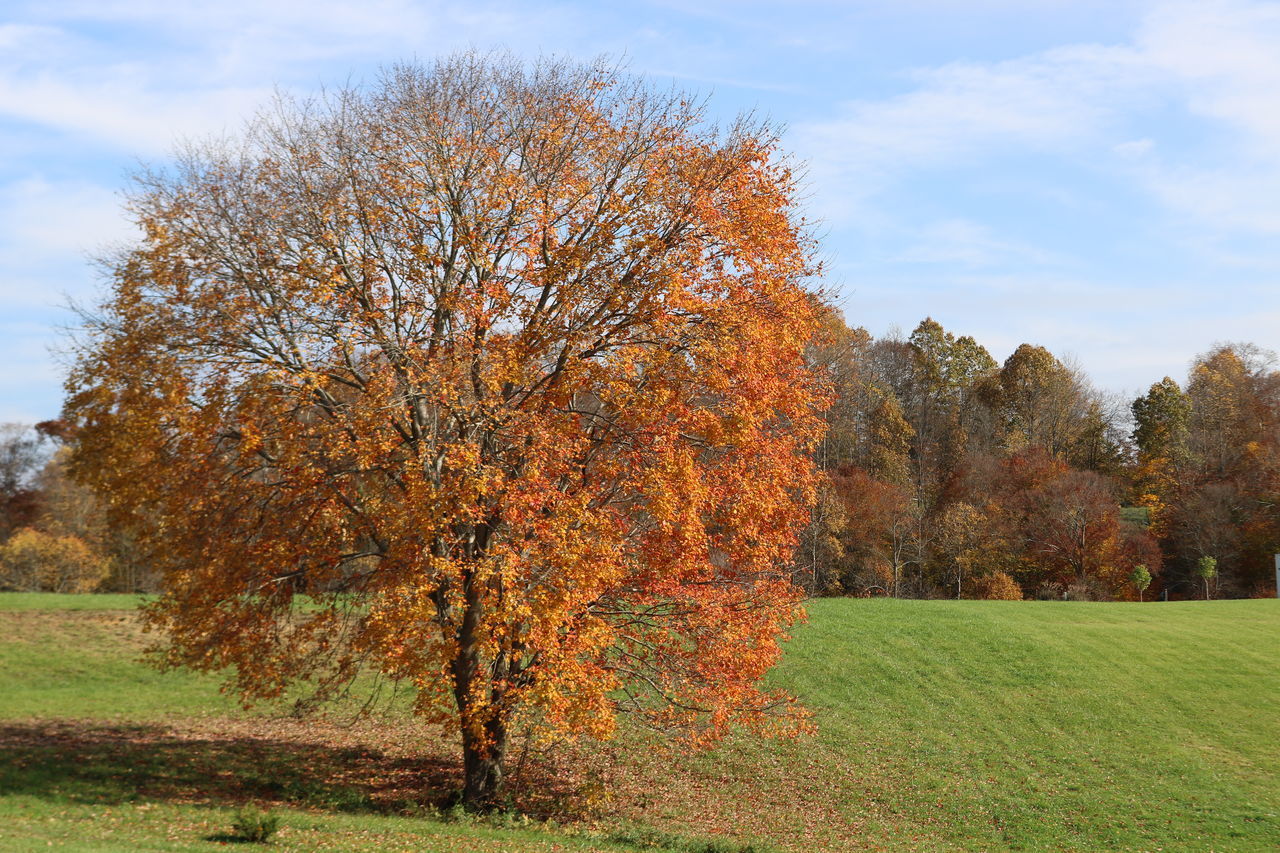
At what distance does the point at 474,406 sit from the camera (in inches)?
555

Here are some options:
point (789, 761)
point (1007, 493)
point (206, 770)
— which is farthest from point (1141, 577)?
point (206, 770)

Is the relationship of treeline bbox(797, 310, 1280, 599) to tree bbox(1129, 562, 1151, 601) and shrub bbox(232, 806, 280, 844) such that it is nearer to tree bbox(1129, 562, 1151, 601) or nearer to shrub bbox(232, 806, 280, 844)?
tree bbox(1129, 562, 1151, 601)

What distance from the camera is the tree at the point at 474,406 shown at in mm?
13969

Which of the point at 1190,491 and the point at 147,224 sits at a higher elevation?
the point at 147,224

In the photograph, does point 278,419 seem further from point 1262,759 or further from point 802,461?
point 1262,759

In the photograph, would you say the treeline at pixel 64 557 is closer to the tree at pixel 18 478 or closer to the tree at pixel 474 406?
the tree at pixel 18 478

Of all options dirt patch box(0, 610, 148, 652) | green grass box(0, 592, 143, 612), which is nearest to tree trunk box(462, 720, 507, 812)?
dirt patch box(0, 610, 148, 652)

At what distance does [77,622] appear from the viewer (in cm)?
2797

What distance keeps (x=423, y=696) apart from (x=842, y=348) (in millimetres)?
45312

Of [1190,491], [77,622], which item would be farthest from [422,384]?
[1190,491]

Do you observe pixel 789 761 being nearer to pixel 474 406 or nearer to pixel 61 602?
pixel 474 406

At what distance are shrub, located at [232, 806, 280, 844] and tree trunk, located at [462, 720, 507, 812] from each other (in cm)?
406

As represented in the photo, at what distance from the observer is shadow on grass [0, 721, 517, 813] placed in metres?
15.5

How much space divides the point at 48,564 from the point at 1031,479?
182 ft
